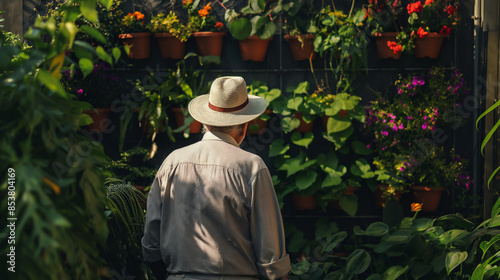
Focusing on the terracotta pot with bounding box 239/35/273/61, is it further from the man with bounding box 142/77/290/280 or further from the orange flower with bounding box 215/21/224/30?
the man with bounding box 142/77/290/280

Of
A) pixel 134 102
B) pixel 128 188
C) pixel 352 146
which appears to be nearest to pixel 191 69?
pixel 134 102

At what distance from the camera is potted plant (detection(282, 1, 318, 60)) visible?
151 inches

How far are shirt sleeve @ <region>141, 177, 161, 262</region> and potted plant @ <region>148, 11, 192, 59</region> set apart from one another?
1965mm

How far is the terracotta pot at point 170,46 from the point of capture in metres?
3.97

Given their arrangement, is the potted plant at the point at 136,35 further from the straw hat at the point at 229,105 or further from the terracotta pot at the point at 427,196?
the terracotta pot at the point at 427,196

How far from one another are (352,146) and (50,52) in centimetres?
294

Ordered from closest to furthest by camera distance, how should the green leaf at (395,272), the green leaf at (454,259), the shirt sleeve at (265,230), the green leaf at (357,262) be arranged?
the shirt sleeve at (265,230), the green leaf at (454,259), the green leaf at (395,272), the green leaf at (357,262)

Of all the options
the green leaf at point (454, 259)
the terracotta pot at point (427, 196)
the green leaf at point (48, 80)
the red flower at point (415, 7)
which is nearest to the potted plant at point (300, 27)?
the red flower at point (415, 7)

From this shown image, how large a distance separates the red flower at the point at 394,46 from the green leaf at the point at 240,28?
94 cm

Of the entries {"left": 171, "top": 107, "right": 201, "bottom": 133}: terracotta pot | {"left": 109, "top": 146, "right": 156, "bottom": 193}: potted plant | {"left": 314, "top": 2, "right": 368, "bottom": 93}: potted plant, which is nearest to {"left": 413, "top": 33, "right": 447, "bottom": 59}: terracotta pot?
{"left": 314, "top": 2, "right": 368, "bottom": 93}: potted plant

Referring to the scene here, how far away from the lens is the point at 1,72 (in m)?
1.81

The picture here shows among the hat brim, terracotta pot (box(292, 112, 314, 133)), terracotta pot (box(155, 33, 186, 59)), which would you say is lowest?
terracotta pot (box(292, 112, 314, 133))

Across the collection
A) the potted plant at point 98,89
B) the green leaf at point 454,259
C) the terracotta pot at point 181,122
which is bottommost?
the green leaf at point 454,259

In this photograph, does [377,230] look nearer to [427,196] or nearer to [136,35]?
[427,196]
